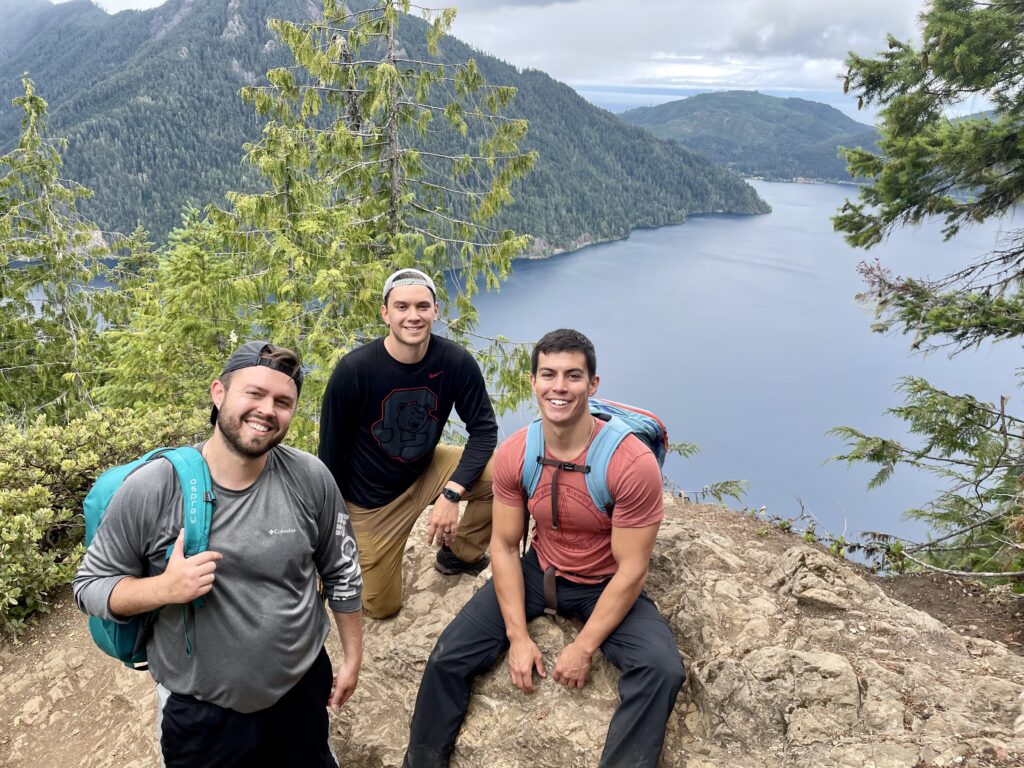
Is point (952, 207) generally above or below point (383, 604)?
above

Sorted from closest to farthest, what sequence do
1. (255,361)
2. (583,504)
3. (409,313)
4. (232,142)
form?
(255,361)
(583,504)
(409,313)
(232,142)

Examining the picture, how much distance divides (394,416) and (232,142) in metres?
134

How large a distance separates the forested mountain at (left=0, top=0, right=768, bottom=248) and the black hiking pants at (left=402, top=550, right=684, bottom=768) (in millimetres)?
88320

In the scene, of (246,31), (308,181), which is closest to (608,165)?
(246,31)

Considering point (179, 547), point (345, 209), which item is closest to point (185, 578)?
point (179, 547)

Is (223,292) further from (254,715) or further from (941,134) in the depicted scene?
(941,134)

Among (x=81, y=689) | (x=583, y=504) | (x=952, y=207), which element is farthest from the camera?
(x=952, y=207)

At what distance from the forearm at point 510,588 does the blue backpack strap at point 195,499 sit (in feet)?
4.42

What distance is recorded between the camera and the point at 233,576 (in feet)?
6.71

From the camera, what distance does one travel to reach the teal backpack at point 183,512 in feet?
6.49

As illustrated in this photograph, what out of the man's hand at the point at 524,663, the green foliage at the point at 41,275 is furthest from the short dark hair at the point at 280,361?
the green foliage at the point at 41,275

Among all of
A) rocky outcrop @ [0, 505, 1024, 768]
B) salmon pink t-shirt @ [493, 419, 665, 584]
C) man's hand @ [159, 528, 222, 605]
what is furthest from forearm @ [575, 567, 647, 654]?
man's hand @ [159, 528, 222, 605]

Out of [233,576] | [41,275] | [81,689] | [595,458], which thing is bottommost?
[81,689]

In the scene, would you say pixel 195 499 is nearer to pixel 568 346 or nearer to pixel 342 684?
pixel 342 684
